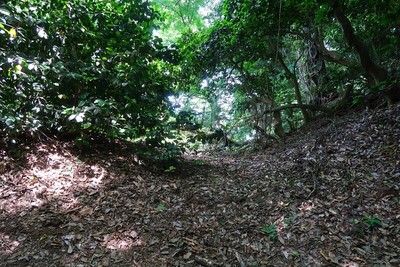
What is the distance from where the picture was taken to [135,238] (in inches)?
121

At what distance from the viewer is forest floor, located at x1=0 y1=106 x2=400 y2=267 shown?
112 inches

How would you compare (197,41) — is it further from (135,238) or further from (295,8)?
(135,238)

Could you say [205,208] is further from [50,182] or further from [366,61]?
[366,61]

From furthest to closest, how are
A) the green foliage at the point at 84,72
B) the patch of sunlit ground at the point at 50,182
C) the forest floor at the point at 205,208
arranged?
the green foliage at the point at 84,72 < the patch of sunlit ground at the point at 50,182 < the forest floor at the point at 205,208

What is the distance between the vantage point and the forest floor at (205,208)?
9.34 ft

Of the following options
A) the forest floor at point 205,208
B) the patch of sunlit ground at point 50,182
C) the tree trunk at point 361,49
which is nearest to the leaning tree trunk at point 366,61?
the tree trunk at point 361,49

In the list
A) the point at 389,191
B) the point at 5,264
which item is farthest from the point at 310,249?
the point at 5,264

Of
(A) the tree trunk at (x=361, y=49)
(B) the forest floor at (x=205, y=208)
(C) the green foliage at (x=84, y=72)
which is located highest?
(A) the tree trunk at (x=361, y=49)

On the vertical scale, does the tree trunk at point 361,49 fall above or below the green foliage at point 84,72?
above

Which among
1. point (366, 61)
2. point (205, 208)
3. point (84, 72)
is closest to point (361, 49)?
point (366, 61)

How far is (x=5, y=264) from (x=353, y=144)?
16.3ft

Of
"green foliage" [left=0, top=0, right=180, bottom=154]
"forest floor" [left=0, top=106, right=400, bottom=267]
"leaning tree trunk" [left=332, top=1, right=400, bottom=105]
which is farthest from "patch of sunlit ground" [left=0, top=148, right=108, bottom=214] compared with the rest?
"leaning tree trunk" [left=332, top=1, right=400, bottom=105]

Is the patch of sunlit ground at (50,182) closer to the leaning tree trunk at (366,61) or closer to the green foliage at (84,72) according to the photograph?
the green foliage at (84,72)

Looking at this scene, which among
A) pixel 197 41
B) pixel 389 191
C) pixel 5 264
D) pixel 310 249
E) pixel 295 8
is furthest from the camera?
pixel 197 41
